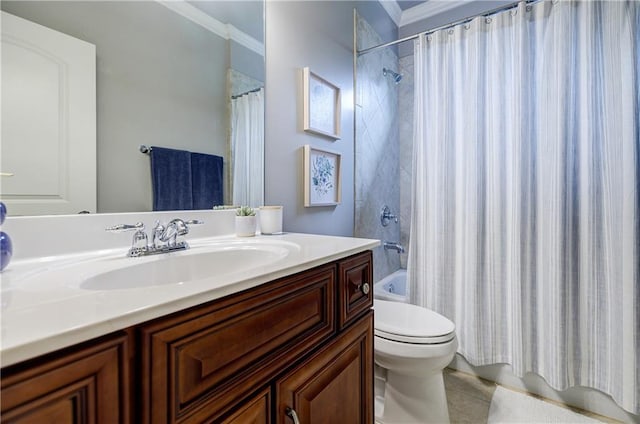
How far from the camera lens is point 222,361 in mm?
521

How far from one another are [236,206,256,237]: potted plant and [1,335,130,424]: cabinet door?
0.79 meters

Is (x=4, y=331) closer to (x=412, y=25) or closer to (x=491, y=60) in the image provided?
(x=491, y=60)

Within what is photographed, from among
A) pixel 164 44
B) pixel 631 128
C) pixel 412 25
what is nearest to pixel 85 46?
pixel 164 44

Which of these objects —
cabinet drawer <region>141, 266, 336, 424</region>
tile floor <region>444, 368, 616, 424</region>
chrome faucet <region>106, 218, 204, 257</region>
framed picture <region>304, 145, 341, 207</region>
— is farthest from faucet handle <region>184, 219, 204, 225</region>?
tile floor <region>444, 368, 616, 424</region>

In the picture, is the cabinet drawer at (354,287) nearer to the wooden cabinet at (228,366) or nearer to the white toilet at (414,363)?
the wooden cabinet at (228,366)

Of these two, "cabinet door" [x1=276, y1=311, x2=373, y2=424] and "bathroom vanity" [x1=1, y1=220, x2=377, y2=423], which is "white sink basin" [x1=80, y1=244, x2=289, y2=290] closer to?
"bathroom vanity" [x1=1, y1=220, x2=377, y2=423]

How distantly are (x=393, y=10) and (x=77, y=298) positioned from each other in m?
2.82

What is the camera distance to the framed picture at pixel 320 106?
5.04 feet

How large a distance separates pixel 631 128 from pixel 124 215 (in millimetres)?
2003

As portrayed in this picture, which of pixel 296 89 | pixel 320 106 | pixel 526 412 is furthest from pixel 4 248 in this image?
pixel 526 412

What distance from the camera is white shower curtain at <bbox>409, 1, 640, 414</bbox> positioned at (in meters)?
1.36

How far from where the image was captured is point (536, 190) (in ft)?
5.03

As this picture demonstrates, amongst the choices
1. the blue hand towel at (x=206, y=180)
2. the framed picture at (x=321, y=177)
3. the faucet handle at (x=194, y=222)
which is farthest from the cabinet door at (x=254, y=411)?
the framed picture at (x=321, y=177)

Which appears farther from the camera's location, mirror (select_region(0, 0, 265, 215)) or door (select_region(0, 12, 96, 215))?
mirror (select_region(0, 0, 265, 215))
